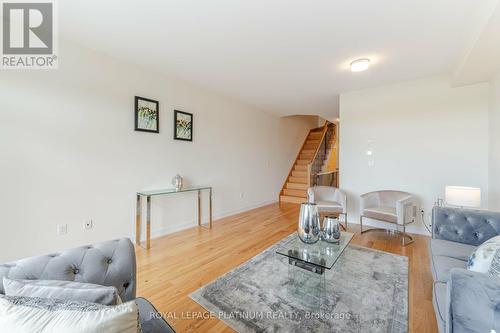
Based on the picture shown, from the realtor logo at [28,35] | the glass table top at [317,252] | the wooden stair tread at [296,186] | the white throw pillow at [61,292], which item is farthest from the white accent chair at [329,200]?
the realtor logo at [28,35]

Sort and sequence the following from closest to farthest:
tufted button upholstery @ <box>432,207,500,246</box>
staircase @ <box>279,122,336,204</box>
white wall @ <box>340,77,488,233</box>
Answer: tufted button upholstery @ <box>432,207,500,246</box>, white wall @ <box>340,77,488,233</box>, staircase @ <box>279,122,336,204</box>

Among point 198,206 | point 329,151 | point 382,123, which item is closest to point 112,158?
point 198,206

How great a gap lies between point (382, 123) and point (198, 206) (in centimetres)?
363

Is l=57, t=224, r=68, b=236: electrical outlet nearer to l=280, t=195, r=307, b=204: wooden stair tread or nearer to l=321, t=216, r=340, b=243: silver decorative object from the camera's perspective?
l=321, t=216, r=340, b=243: silver decorative object

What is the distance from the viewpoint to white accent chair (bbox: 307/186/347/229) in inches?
A: 149

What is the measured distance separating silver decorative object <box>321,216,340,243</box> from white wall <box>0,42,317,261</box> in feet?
7.97

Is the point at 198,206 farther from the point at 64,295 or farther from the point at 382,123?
the point at 382,123

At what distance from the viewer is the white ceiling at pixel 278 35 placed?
1925 mm

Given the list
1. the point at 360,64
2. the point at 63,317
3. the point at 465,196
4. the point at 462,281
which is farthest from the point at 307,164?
the point at 63,317

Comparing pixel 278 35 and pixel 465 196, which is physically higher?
pixel 278 35

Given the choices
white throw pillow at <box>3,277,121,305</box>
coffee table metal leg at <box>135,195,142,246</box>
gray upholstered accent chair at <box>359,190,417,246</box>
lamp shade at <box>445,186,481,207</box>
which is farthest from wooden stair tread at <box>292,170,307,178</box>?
white throw pillow at <box>3,277,121,305</box>

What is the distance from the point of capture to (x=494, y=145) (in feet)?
9.36

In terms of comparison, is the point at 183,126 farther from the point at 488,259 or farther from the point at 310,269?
the point at 488,259

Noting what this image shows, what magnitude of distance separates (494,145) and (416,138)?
890 mm
